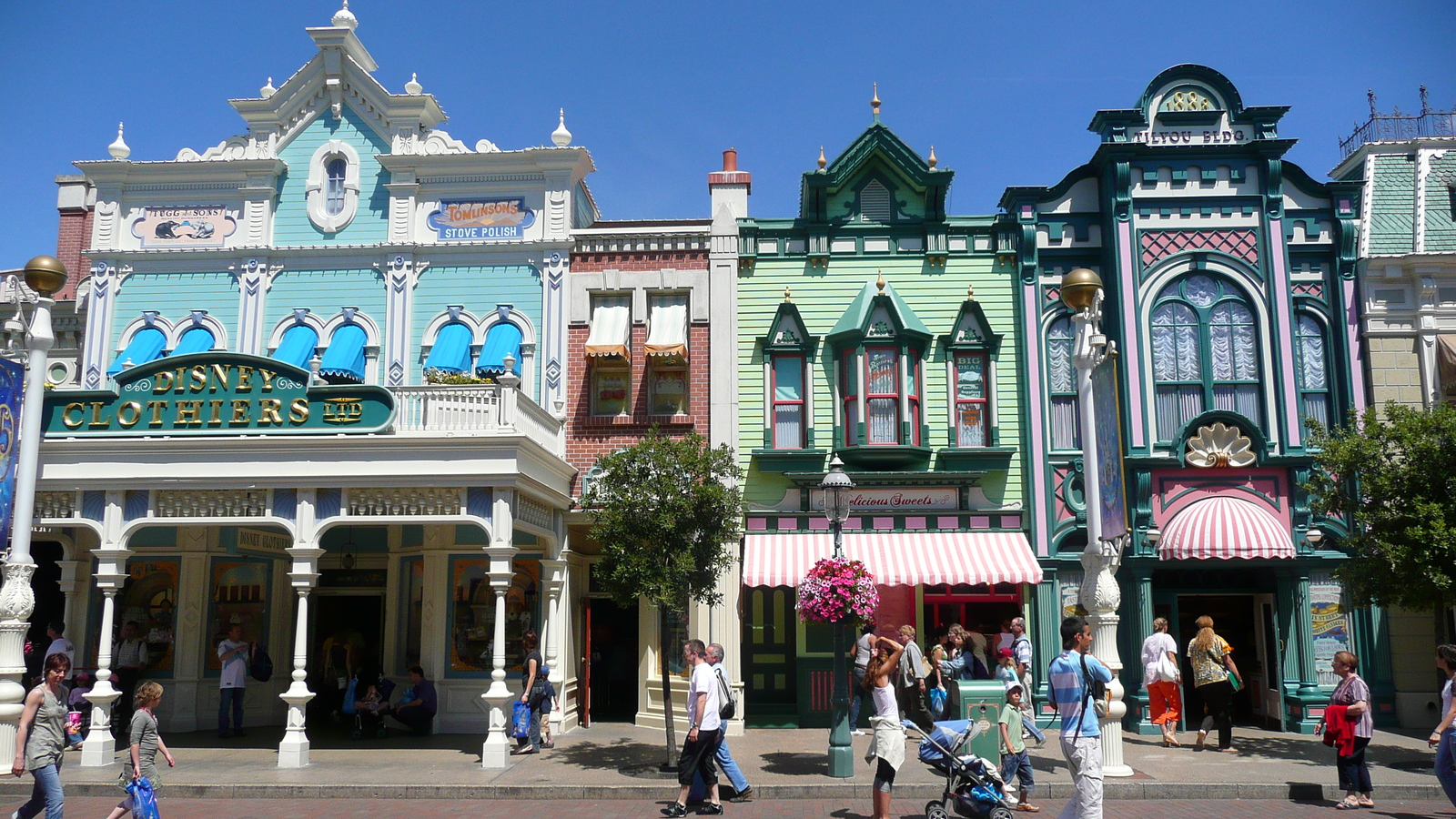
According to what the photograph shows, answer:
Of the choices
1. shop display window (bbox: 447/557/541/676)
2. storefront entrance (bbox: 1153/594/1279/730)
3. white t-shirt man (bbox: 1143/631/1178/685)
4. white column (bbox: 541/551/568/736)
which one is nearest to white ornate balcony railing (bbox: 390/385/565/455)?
white column (bbox: 541/551/568/736)

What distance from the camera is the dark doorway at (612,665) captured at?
1923cm

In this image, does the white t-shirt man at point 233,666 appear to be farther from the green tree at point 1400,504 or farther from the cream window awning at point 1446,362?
the cream window awning at point 1446,362

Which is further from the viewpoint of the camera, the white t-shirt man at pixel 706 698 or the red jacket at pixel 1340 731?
the red jacket at pixel 1340 731

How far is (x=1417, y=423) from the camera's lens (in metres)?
14.4

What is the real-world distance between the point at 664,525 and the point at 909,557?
5.76m

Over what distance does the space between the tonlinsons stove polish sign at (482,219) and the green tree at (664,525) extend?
697 cm

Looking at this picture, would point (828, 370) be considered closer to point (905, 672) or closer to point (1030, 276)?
point (1030, 276)

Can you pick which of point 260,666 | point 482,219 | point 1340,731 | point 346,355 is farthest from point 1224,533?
point 260,666

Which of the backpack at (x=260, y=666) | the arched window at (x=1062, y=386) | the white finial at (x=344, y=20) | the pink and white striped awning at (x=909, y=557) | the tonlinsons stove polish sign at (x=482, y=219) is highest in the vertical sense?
the white finial at (x=344, y=20)

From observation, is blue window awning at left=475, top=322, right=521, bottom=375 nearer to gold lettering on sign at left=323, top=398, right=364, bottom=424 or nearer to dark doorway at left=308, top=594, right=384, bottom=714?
gold lettering on sign at left=323, top=398, right=364, bottom=424

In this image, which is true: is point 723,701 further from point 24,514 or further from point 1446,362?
point 1446,362

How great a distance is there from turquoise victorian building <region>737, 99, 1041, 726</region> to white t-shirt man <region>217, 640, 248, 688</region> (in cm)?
824

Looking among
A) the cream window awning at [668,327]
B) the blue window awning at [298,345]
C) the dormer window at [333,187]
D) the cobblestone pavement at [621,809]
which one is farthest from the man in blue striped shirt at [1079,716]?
the dormer window at [333,187]

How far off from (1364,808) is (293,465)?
1370cm
